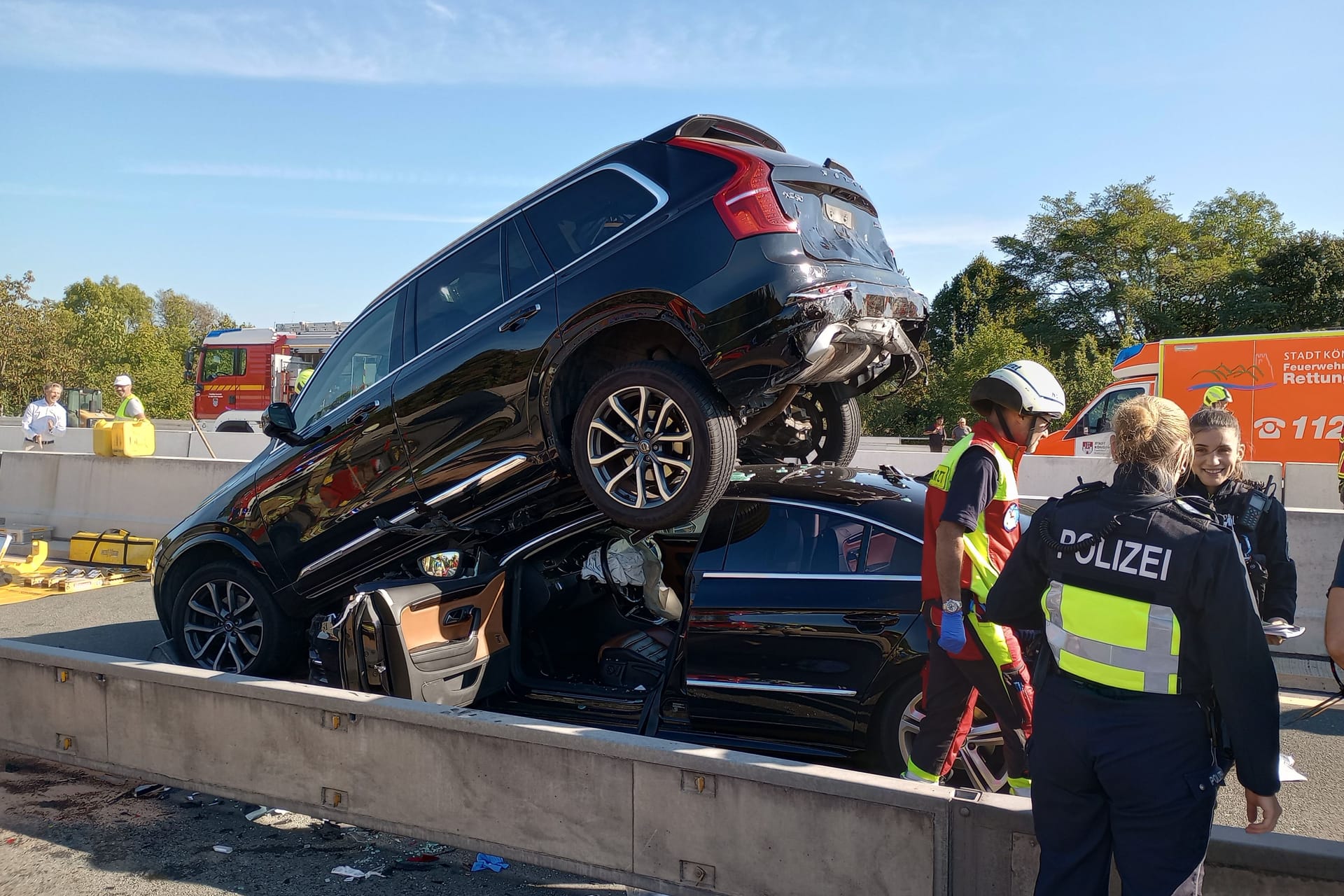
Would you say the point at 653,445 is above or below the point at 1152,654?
above

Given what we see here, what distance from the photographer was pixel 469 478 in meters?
4.78

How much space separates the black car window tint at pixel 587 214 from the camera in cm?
455

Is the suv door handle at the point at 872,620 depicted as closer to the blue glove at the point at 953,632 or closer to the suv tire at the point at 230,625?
the blue glove at the point at 953,632

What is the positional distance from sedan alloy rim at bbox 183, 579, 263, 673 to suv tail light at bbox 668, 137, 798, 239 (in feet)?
10.8

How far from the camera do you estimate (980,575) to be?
3.56m

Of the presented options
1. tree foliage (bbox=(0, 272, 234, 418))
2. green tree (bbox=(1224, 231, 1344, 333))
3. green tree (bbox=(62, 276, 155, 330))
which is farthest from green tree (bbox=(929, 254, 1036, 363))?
green tree (bbox=(62, 276, 155, 330))

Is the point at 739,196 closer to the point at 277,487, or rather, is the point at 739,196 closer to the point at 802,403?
the point at 802,403

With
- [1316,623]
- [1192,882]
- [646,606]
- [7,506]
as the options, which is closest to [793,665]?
[646,606]

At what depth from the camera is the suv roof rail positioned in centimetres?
461

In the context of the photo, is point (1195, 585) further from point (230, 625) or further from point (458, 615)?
point (230, 625)

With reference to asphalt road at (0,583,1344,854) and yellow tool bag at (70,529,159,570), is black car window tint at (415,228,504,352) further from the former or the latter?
yellow tool bag at (70,529,159,570)

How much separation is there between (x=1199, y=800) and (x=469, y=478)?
3374mm

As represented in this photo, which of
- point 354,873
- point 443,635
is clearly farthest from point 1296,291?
point 354,873

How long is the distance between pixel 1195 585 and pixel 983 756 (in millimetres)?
1846
